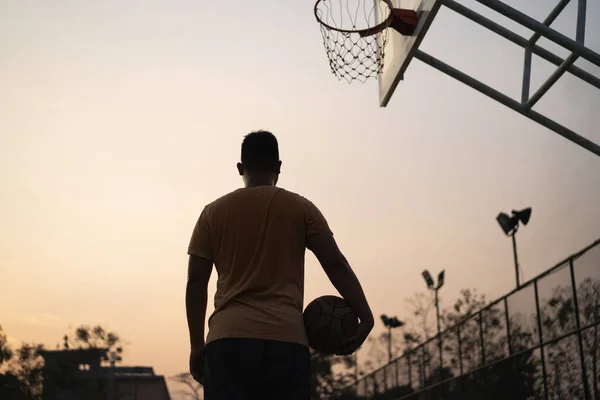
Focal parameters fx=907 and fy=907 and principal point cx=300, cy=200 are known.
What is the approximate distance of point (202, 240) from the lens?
421 centimetres

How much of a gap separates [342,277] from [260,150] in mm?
705

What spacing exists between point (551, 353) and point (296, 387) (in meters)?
10.2

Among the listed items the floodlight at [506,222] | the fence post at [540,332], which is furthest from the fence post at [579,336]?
the floodlight at [506,222]

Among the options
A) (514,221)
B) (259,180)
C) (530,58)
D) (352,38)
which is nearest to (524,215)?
(514,221)

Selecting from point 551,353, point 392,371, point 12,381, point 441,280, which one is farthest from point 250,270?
point 12,381

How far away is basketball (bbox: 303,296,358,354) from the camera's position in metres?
4.17

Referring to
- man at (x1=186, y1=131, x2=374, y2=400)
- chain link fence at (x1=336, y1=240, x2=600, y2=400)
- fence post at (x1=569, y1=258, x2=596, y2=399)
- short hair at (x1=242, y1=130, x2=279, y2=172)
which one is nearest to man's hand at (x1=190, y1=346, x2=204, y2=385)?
man at (x1=186, y1=131, x2=374, y2=400)

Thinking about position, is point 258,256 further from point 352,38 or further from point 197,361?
point 352,38

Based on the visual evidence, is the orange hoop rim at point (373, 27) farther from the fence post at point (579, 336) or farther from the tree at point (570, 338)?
the fence post at point (579, 336)

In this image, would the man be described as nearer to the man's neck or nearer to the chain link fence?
the man's neck

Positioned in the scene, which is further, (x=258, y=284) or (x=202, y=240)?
(x=202, y=240)

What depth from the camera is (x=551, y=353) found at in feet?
43.3

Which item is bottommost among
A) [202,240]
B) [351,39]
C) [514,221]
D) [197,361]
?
[197,361]

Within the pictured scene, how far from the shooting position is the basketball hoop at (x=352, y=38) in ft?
30.9
